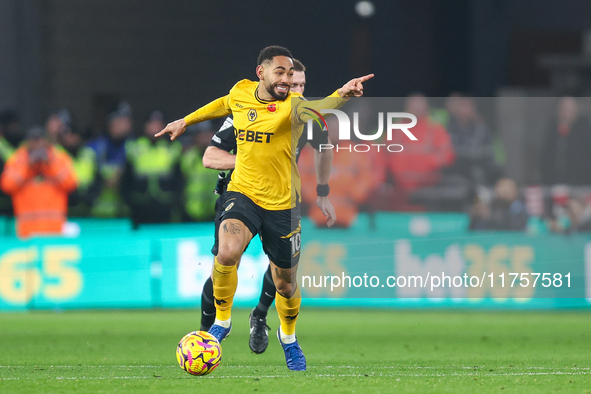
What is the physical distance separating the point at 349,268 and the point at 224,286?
4.34 metres

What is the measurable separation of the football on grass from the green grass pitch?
78mm

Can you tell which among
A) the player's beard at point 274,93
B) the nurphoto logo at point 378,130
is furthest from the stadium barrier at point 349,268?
the player's beard at point 274,93

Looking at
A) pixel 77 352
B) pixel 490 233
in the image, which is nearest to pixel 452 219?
pixel 490 233

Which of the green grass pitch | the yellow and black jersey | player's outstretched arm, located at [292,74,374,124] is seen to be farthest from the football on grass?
player's outstretched arm, located at [292,74,374,124]

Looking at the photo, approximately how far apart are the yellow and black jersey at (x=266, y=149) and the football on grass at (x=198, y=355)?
1.00 m

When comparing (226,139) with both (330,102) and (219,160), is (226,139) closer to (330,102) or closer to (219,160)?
(219,160)

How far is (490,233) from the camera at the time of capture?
409 inches

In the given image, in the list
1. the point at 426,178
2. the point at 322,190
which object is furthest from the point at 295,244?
the point at 426,178

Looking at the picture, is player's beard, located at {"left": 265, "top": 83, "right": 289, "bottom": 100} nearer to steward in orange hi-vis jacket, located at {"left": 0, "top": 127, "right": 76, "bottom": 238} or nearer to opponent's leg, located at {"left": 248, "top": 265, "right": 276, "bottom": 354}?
opponent's leg, located at {"left": 248, "top": 265, "right": 276, "bottom": 354}

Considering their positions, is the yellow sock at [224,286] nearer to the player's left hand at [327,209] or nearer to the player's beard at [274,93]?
the player's left hand at [327,209]

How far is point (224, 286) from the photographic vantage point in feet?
20.3

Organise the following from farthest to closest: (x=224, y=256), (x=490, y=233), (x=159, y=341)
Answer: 1. (x=490, y=233)
2. (x=159, y=341)
3. (x=224, y=256)

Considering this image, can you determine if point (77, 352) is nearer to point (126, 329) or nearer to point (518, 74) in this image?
point (126, 329)

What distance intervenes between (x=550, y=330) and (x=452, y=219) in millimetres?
1897
